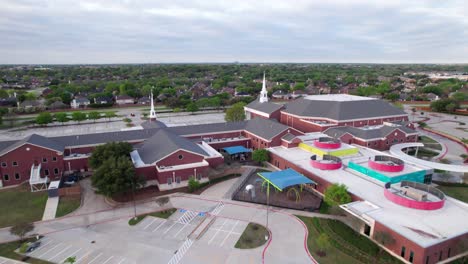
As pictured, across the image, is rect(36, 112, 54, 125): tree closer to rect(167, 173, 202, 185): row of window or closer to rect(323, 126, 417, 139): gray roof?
rect(167, 173, 202, 185): row of window

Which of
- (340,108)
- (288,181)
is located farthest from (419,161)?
(288,181)

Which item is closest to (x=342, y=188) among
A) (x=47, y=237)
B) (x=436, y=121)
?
(x=47, y=237)

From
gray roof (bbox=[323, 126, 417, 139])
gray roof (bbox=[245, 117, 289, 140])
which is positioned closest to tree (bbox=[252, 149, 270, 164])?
gray roof (bbox=[245, 117, 289, 140])

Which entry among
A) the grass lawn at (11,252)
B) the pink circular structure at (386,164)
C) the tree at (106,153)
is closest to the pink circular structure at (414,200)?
the pink circular structure at (386,164)

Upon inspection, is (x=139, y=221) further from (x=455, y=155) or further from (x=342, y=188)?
(x=455, y=155)

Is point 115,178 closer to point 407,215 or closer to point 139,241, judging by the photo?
point 139,241

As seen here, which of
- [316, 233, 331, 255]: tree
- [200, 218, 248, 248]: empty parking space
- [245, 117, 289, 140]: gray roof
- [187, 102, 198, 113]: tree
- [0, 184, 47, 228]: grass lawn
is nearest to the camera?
[316, 233, 331, 255]: tree

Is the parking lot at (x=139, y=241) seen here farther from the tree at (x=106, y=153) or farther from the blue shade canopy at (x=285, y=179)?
the tree at (x=106, y=153)
